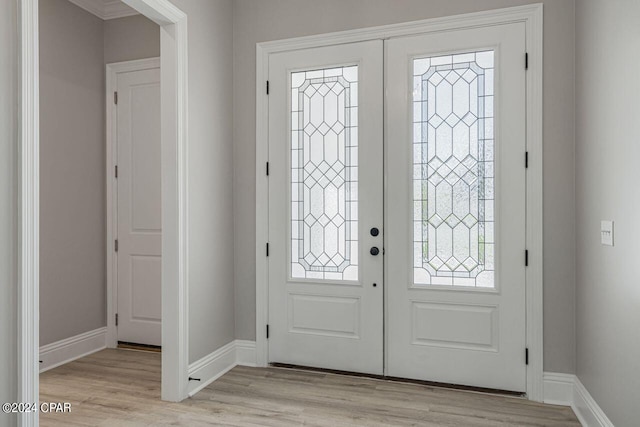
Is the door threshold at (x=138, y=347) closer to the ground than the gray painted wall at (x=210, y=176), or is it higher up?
closer to the ground

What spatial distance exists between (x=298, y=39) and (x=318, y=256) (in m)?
1.57

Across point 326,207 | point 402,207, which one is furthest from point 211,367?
point 402,207

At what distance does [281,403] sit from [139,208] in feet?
6.99

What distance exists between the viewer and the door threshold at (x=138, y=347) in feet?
12.8

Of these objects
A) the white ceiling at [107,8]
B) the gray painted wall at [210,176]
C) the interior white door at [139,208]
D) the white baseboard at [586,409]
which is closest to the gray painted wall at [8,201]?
the gray painted wall at [210,176]

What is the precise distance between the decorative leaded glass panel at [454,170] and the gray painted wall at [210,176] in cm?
138

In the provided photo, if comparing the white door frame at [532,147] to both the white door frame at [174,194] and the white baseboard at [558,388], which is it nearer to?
the white baseboard at [558,388]

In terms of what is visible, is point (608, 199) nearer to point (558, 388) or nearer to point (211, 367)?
point (558, 388)

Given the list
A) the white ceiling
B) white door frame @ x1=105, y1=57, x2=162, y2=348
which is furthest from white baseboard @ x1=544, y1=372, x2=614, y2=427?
the white ceiling

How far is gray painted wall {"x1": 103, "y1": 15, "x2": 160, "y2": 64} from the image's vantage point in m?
3.92

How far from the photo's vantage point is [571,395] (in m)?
2.76

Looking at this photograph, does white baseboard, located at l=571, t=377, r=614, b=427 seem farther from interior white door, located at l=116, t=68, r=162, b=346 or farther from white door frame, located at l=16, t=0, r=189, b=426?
interior white door, located at l=116, t=68, r=162, b=346

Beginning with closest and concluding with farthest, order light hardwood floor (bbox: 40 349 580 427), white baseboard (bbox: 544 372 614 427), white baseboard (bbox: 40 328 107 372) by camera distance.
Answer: white baseboard (bbox: 544 372 614 427) < light hardwood floor (bbox: 40 349 580 427) < white baseboard (bbox: 40 328 107 372)

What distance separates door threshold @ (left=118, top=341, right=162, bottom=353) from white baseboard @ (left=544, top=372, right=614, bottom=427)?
298cm
